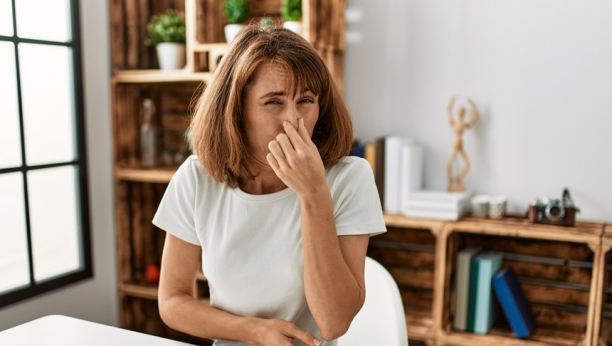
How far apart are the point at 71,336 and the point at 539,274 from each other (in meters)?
1.72

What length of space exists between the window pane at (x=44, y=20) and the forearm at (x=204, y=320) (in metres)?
1.44

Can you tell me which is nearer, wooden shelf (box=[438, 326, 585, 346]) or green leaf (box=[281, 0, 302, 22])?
wooden shelf (box=[438, 326, 585, 346])

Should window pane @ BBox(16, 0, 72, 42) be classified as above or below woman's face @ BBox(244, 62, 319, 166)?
above

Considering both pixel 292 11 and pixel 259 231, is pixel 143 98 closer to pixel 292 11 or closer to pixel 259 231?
pixel 292 11

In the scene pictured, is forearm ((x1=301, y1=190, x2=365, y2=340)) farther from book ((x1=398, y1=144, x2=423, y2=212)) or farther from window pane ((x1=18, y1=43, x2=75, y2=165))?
window pane ((x1=18, y1=43, x2=75, y2=165))

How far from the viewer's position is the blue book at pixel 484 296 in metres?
1.85

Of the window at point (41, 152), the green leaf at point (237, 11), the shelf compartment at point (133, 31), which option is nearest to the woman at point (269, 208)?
the green leaf at point (237, 11)

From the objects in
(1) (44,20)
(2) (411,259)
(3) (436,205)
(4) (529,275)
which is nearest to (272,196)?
(3) (436,205)

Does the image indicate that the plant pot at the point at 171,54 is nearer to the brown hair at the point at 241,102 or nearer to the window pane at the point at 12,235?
the window pane at the point at 12,235

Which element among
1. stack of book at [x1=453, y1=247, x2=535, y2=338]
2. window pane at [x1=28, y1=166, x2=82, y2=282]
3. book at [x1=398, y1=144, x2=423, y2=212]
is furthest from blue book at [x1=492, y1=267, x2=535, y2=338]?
window pane at [x1=28, y1=166, x2=82, y2=282]

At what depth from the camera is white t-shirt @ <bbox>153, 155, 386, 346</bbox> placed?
41.7 inches

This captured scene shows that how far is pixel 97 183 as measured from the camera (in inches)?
89.8

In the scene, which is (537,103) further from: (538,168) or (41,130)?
(41,130)

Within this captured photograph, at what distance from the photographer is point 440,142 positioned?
2.07 metres
